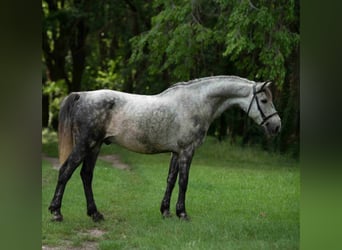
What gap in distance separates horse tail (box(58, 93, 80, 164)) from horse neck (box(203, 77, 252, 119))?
4.22 ft

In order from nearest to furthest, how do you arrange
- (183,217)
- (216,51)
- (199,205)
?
(183,217)
(199,205)
(216,51)

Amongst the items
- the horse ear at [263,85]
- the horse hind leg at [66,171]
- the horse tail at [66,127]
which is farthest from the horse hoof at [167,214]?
the horse ear at [263,85]

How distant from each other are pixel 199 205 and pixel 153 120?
3.20 feet

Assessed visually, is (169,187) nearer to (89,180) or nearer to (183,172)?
Result: (183,172)

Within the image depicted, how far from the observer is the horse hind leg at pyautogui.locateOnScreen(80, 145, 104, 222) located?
4.25 m

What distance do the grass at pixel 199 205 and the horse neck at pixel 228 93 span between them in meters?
0.94

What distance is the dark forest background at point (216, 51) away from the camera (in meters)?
5.23

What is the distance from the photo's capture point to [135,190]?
16.4ft

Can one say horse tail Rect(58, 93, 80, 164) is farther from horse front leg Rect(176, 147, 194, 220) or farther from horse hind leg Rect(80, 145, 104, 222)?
horse front leg Rect(176, 147, 194, 220)

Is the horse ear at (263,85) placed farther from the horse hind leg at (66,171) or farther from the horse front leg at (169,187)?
the horse hind leg at (66,171)

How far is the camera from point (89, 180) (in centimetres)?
431

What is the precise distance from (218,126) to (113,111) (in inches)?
83.3

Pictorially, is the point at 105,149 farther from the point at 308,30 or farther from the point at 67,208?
the point at 308,30

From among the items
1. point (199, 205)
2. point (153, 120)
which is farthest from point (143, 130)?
point (199, 205)
